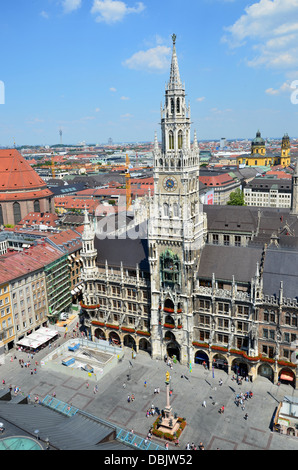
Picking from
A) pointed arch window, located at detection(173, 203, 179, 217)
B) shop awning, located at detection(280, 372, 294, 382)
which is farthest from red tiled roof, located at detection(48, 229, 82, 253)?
shop awning, located at detection(280, 372, 294, 382)

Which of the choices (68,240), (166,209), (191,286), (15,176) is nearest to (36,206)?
(15,176)

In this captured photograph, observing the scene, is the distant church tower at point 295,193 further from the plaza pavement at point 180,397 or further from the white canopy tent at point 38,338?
the white canopy tent at point 38,338

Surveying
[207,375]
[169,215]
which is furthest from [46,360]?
[169,215]

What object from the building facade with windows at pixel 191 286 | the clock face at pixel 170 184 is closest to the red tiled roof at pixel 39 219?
the building facade with windows at pixel 191 286

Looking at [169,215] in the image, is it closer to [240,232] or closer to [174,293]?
[174,293]

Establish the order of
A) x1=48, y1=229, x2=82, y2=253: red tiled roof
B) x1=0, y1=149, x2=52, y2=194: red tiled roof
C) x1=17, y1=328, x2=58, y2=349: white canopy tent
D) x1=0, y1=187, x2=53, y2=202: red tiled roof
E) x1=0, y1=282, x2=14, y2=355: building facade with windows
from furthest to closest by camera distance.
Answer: x1=0, y1=149, x2=52, y2=194: red tiled roof
x1=0, y1=187, x2=53, y2=202: red tiled roof
x1=48, y1=229, x2=82, y2=253: red tiled roof
x1=17, y1=328, x2=58, y2=349: white canopy tent
x1=0, y1=282, x2=14, y2=355: building facade with windows

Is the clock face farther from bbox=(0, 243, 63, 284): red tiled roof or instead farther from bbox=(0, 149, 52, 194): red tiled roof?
bbox=(0, 149, 52, 194): red tiled roof
